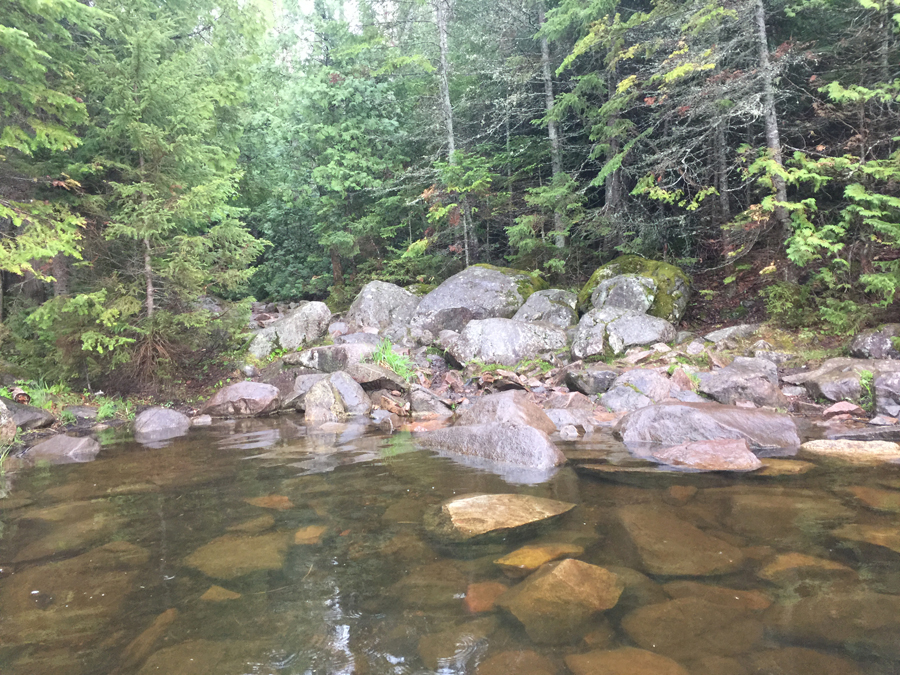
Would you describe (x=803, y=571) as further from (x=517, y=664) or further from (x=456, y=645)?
(x=456, y=645)

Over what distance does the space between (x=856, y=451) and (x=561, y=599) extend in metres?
4.27

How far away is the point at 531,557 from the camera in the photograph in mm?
3086

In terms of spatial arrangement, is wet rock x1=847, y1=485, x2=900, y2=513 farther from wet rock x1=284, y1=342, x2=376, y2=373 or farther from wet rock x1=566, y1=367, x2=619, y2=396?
wet rock x1=284, y1=342, x2=376, y2=373

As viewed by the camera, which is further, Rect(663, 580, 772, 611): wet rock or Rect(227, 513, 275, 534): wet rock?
Rect(227, 513, 275, 534): wet rock

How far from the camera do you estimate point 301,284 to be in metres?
19.3

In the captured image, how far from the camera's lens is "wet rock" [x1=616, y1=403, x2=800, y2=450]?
543cm

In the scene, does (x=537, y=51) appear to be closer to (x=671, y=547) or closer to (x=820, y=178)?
(x=820, y=178)

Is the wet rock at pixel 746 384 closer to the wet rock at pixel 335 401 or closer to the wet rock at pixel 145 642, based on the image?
the wet rock at pixel 335 401

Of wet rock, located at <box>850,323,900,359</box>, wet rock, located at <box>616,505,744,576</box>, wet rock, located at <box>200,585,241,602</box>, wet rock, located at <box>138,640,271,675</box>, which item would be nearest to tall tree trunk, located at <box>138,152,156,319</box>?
wet rock, located at <box>200,585,241,602</box>

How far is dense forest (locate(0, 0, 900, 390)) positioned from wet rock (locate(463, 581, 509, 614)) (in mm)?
7889

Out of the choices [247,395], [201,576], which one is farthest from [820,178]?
[247,395]

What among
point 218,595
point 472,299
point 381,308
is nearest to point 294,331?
point 381,308

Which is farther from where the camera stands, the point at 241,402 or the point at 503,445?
the point at 241,402

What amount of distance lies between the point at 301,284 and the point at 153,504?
51.6ft
